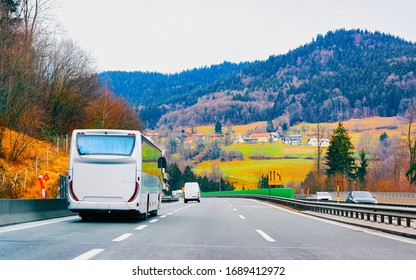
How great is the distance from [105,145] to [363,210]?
427 inches

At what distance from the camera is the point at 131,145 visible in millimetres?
18891

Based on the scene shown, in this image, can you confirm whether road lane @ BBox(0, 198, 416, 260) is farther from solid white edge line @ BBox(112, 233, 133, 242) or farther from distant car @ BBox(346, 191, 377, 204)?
distant car @ BBox(346, 191, 377, 204)

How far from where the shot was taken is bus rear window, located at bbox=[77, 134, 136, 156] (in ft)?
61.4

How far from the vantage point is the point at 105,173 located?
60.7ft

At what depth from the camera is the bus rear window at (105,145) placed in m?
18.7

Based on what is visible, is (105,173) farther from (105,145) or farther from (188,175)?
(188,175)

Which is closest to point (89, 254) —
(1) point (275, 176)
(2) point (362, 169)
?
(1) point (275, 176)

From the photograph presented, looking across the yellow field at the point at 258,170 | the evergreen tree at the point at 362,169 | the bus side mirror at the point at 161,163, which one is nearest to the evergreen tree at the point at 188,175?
the yellow field at the point at 258,170

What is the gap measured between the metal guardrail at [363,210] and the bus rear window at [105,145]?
898 centimetres

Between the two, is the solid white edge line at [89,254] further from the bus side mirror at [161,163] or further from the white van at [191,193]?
the white van at [191,193]
